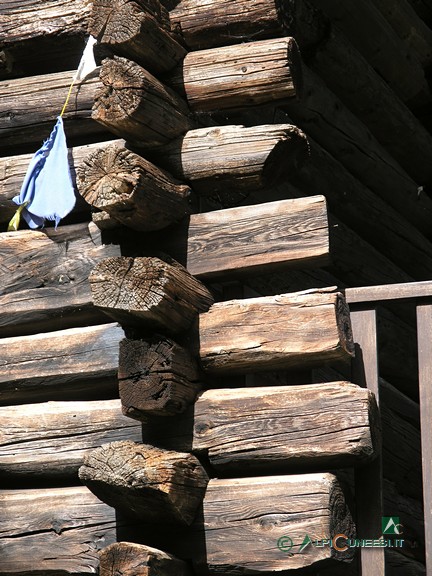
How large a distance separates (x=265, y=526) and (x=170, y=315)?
2.88 feet

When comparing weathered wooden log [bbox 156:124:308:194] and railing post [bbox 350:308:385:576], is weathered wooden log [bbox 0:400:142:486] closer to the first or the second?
railing post [bbox 350:308:385:576]

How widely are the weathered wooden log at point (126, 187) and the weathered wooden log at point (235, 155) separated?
198 millimetres

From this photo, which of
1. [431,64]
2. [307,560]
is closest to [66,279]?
[307,560]

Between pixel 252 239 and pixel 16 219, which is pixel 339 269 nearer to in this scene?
pixel 252 239

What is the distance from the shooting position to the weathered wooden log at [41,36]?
16.3 feet

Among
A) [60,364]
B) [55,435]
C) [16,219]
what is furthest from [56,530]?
[16,219]

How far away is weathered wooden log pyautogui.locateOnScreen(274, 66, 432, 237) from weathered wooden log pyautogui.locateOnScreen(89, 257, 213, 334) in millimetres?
1168

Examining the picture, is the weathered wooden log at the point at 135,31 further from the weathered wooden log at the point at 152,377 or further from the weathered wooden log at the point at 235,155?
the weathered wooden log at the point at 152,377

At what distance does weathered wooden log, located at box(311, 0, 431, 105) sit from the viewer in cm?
591

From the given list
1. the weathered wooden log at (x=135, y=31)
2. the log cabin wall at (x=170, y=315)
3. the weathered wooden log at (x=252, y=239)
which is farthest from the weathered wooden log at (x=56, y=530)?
the weathered wooden log at (x=135, y=31)

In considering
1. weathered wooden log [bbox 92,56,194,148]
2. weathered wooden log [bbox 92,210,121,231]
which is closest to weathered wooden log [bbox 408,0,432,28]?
weathered wooden log [bbox 92,56,194,148]

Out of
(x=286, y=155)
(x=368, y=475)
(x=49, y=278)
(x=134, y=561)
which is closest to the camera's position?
(x=134, y=561)

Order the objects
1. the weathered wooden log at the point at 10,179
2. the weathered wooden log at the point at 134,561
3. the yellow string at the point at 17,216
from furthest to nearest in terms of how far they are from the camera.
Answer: the weathered wooden log at the point at 10,179, the yellow string at the point at 17,216, the weathered wooden log at the point at 134,561

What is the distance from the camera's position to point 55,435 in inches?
177
